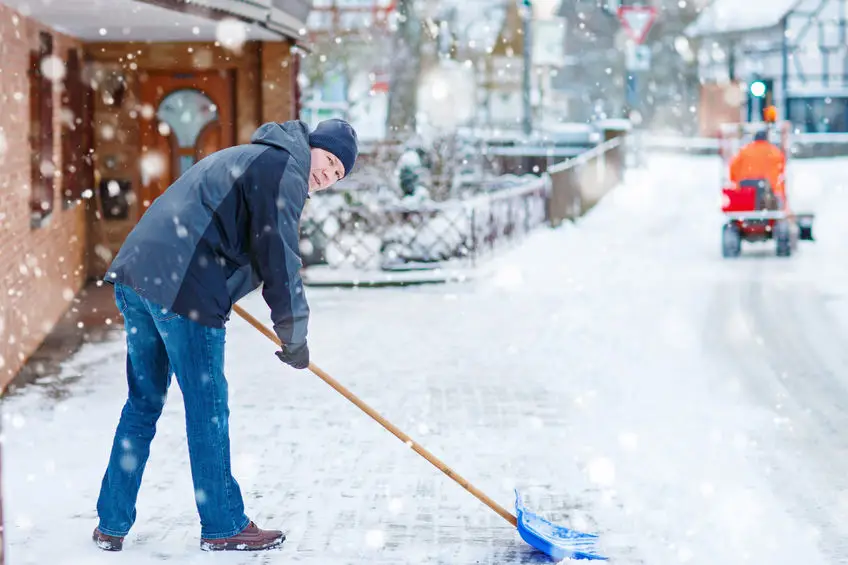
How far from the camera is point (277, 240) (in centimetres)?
469

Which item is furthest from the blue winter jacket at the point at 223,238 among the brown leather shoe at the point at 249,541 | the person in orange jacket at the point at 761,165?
the person in orange jacket at the point at 761,165

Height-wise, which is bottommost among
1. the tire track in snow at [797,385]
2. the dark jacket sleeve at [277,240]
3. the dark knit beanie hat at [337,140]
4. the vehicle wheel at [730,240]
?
the tire track in snow at [797,385]

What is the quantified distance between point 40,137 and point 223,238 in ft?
20.6

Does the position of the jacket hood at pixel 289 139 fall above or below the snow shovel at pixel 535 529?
above

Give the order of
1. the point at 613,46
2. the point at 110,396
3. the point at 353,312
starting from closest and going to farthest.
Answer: the point at 110,396 < the point at 353,312 < the point at 613,46

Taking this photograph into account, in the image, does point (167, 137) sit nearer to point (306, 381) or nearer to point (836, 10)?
point (306, 381)

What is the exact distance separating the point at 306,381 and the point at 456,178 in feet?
44.0

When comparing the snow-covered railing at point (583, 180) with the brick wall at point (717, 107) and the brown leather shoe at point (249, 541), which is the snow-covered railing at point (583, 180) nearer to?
the brown leather shoe at point (249, 541)

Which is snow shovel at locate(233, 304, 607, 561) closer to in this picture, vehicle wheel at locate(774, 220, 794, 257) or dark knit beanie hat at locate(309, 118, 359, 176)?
dark knit beanie hat at locate(309, 118, 359, 176)

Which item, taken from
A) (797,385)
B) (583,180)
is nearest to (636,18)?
(583,180)

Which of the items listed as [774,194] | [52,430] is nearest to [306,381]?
[52,430]

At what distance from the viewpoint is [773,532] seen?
5559 millimetres

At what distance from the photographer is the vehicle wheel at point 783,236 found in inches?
655

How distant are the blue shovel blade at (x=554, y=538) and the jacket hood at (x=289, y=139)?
174 centimetres
